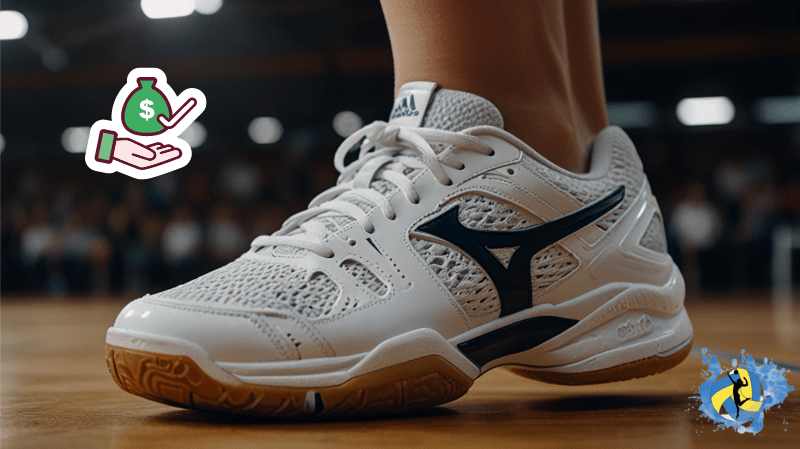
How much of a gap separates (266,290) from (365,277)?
8 centimetres

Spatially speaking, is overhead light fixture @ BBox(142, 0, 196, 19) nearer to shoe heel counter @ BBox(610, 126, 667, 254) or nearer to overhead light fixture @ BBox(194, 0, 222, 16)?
overhead light fixture @ BBox(194, 0, 222, 16)

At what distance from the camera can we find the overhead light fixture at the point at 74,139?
7.98 m

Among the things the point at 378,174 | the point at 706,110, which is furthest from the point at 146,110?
the point at 706,110

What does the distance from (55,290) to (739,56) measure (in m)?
7.80

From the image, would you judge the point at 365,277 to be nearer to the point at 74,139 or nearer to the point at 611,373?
the point at 611,373

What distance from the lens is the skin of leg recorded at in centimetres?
64

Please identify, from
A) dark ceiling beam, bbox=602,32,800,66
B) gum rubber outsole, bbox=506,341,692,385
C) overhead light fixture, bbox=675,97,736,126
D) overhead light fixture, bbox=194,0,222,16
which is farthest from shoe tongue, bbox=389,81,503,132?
overhead light fixture, bbox=675,97,736,126

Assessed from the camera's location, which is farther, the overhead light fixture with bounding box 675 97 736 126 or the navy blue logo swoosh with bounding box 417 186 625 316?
the overhead light fixture with bounding box 675 97 736 126

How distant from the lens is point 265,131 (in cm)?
812

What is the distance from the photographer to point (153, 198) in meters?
8.38

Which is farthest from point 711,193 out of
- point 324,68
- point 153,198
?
point 153,198

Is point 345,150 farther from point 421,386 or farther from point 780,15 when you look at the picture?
point 780,15

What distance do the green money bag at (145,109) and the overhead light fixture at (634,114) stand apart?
22.1ft

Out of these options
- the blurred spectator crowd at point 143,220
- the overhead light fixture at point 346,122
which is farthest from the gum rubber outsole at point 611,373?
the blurred spectator crowd at point 143,220
